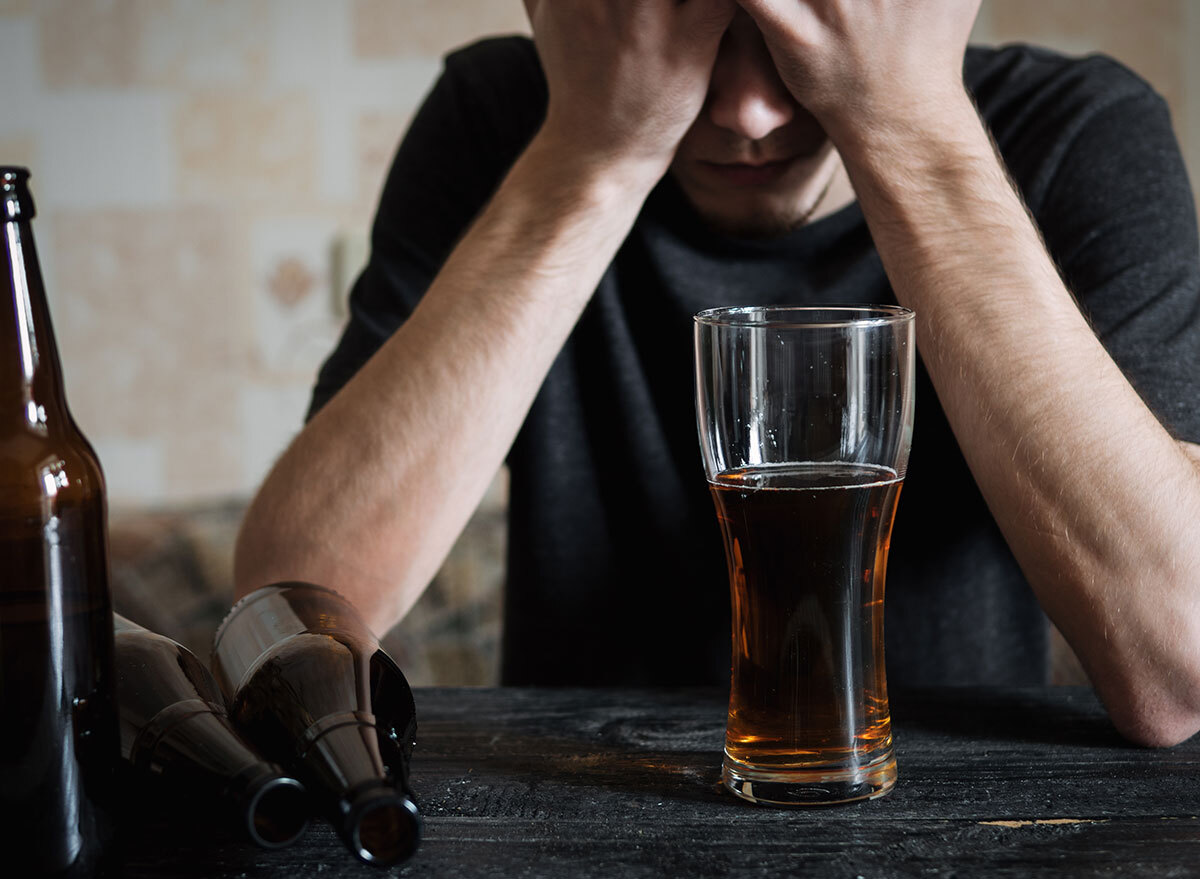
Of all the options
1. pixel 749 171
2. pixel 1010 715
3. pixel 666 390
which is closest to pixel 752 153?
pixel 749 171

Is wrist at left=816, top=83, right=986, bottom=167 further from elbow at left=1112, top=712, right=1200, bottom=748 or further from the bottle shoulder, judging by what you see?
the bottle shoulder

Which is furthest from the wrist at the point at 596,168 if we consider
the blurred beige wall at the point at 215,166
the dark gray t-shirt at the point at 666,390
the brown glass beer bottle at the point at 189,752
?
the blurred beige wall at the point at 215,166

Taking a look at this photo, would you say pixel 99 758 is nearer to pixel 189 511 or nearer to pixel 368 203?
pixel 189 511

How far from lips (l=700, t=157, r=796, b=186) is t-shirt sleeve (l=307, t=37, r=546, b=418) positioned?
0.31 meters

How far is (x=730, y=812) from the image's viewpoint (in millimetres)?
539

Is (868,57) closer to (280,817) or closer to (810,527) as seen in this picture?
(810,527)

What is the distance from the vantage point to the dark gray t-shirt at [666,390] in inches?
43.7

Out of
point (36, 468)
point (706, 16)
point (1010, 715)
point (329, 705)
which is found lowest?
point (1010, 715)

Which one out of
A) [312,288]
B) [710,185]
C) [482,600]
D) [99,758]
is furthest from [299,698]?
[312,288]

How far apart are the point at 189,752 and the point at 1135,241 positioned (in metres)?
0.88

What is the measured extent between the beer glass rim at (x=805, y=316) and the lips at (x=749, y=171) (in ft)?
1.45

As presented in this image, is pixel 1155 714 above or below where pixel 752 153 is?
below

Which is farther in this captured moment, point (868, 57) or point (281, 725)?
point (868, 57)

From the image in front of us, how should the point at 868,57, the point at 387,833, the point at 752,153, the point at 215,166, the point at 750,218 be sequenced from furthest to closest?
the point at 215,166, the point at 750,218, the point at 752,153, the point at 868,57, the point at 387,833
